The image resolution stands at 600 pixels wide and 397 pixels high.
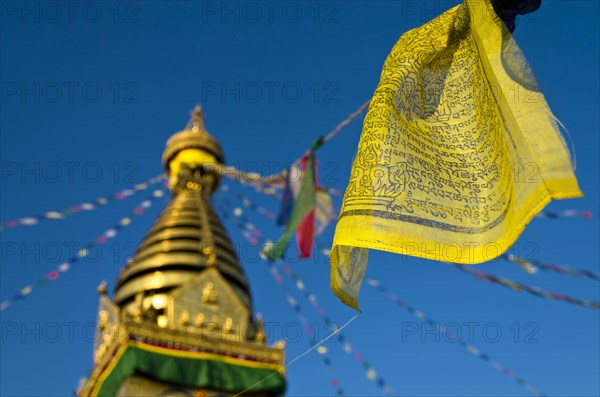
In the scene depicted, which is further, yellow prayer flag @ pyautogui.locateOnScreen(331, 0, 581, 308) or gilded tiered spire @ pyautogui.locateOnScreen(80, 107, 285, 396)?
gilded tiered spire @ pyautogui.locateOnScreen(80, 107, 285, 396)

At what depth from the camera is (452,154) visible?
3.24 metres

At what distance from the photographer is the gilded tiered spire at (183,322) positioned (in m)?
11.6

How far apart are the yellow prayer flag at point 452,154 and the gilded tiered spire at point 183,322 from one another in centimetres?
748

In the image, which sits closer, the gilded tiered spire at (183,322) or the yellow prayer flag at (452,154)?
the yellow prayer flag at (452,154)

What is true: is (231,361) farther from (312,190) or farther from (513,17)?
(513,17)

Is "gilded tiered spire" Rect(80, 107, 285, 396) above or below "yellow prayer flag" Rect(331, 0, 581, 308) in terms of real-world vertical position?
above

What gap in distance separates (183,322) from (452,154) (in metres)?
9.88

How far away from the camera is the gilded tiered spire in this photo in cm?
1155

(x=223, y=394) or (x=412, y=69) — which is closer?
(x=412, y=69)

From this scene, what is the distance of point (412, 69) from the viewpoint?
332cm

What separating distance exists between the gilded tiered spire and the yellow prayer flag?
7.48m

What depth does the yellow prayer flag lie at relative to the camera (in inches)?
110

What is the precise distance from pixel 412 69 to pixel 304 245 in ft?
17.4

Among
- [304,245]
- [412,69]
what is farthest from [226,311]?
[412,69]
